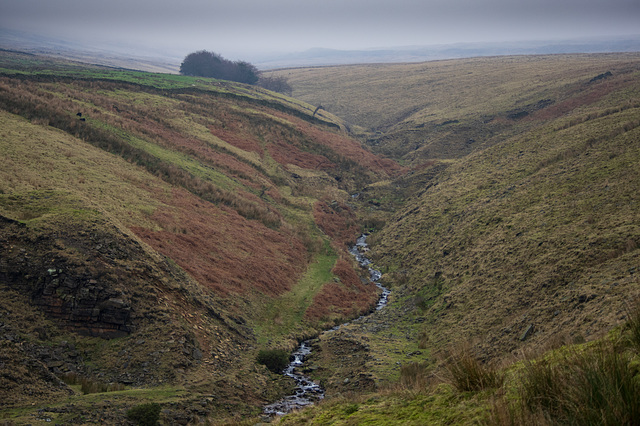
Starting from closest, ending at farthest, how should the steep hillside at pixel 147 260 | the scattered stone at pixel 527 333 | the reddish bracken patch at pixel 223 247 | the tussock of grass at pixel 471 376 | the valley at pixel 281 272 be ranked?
the tussock of grass at pixel 471 376
the valley at pixel 281 272
the scattered stone at pixel 527 333
the steep hillside at pixel 147 260
the reddish bracken patch at pixel 223 247

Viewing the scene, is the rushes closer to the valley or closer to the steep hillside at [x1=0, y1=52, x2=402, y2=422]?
the valley

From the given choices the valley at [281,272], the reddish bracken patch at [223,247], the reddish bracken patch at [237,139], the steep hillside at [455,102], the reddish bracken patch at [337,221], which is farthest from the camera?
the steep hillside at [455,102]

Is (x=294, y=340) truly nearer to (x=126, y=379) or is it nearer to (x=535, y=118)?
(x=126, y=379)

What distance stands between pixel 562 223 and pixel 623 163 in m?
5.67

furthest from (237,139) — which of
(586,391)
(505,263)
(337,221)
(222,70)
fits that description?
(222,70)

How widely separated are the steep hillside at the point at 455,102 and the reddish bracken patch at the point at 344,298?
36680 mm

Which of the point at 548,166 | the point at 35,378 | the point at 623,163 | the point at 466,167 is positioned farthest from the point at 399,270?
the point at 35,378

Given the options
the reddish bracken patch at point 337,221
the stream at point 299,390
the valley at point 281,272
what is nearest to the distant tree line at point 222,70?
the valley at point 281,272

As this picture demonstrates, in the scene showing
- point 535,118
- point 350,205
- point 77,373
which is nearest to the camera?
point 77,373

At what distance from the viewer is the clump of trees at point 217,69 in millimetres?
114688

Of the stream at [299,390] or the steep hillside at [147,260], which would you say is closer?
the steep hillside at [147,260]

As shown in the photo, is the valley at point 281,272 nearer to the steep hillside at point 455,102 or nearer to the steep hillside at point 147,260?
the steep hillside at point 147,260

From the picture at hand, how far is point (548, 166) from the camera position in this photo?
30172mm

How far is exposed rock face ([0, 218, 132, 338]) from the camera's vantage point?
14.8 metres
